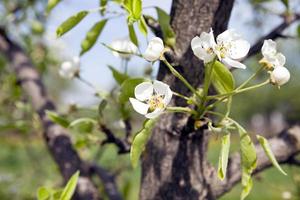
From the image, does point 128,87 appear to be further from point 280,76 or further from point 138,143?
point 280,76

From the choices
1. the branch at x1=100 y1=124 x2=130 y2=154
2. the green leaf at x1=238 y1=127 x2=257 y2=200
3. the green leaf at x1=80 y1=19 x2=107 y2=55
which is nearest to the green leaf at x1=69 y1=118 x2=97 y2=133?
the branch at x1=100 y1=124 x2=130 y2=154

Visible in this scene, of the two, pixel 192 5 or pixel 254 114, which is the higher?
pixel 192 5

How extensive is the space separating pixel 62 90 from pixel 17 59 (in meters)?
18.5

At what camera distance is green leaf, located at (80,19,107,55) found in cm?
88

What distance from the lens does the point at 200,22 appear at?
81 cm

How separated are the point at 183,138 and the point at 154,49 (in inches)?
9.2

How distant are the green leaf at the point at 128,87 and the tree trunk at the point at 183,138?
3.6 inches

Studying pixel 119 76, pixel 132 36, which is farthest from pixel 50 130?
pixel 132 36

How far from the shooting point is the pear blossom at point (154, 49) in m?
0.65

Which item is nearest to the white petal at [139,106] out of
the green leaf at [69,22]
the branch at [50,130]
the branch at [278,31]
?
the green leaf at [69,22]

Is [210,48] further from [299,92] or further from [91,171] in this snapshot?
[299,92]

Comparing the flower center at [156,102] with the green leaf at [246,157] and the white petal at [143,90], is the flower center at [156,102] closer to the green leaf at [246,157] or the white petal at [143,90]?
the white petal at [143,90]

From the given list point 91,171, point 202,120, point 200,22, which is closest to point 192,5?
point 200,22

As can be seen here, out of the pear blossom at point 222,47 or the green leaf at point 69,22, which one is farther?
the green leaf at point 69,22
